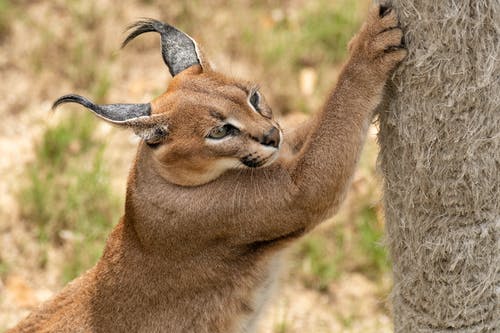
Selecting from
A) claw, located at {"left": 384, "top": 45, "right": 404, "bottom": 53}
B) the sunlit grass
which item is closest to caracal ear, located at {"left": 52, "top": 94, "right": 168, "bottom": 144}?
claw, located at {"left": 384, "top": 45, "right": 404, "bottom": 53}

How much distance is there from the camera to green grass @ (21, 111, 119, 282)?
611 cm

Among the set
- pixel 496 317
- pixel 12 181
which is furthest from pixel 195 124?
pixel 12 181

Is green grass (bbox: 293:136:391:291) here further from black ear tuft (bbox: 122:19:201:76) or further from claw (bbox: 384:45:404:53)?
claw (bbox: 384:45:404:53)

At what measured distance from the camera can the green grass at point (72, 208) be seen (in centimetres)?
611

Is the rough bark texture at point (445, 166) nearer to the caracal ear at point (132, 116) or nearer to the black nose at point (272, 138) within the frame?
the black nose at point (272, 138)

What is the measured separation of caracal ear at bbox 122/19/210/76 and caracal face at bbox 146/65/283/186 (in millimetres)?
163

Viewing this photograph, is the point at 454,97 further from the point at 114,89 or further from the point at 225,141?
the point at 114,89

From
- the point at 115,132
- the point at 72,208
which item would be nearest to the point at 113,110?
the point at 72,208

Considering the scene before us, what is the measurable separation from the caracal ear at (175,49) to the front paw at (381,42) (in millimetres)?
798

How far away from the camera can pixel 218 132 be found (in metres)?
3.96

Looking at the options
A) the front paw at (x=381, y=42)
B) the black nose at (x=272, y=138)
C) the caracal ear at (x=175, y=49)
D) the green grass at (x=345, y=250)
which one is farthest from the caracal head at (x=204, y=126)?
the green grass at (x=345, y=250)

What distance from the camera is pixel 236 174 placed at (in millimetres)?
4145

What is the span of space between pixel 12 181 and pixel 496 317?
12.1 feet

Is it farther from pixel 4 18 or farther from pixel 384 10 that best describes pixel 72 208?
pixel 384 10
